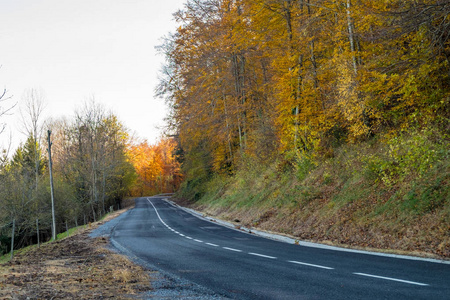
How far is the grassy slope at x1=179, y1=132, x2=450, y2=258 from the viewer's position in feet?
35.2

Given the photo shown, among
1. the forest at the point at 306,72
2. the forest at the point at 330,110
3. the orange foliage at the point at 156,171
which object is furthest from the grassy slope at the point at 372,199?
the orange foliage at the point at 156,171

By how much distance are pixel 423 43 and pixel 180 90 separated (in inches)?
1055

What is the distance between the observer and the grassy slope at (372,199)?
35.2 feet

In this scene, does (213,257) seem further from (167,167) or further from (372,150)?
(167,167)

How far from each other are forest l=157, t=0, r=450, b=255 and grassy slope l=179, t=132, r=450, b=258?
56mm

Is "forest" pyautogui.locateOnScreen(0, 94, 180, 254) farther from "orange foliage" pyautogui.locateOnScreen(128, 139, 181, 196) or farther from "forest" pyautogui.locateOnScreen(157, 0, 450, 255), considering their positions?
"orange foliage" pyautogui.locateOnScreen(128, 139, 181, 196)

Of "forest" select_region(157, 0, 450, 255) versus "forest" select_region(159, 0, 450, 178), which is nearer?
"forest" select_region(157, 0, 450, 255)

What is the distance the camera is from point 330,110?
57.3 ft

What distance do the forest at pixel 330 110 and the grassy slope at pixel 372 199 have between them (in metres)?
0.06

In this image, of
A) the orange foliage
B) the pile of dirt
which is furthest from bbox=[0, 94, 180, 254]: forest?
the orange foliage

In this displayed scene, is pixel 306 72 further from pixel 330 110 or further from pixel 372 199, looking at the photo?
pixel 372 199

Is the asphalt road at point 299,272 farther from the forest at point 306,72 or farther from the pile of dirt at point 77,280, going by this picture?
the forest at point 306,72

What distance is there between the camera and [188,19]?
29.6 metres

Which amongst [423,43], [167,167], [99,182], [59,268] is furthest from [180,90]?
[167,167]
